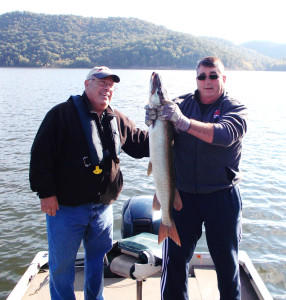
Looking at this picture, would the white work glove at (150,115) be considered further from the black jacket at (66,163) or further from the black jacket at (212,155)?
the black jacket at (66,163)

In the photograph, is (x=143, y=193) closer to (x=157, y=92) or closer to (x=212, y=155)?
(x=212, y=155)

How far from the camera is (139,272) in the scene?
394 cm

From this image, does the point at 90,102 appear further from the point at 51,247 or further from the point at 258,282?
the point at 258,282

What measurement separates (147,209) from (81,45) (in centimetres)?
11201

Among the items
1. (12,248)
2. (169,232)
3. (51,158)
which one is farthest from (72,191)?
(12,248)

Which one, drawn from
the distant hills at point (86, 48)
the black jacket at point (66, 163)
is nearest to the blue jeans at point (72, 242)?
the black jacket at point (66, 163)

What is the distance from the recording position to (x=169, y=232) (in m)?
3.57

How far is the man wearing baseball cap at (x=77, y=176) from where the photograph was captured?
3473 mm

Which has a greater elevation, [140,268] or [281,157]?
[140,268]

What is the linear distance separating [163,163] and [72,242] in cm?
127

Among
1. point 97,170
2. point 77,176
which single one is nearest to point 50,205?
point 77,176

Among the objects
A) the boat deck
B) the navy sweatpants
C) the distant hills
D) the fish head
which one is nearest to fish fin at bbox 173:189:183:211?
the navy sweatpants

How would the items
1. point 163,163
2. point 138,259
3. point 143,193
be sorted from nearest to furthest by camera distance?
point 163,163
point 138,259
point 143,193

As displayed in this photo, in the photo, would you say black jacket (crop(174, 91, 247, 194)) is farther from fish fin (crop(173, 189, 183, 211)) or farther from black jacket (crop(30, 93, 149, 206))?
black jacket (crop(30, 93, 149, 206))
